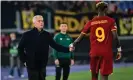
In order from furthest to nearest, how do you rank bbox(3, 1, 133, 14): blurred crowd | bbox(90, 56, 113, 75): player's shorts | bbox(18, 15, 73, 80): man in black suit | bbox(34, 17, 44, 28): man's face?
bbox(3, 1, 133, 14): blurred crowd, bbox(18, 15, 73, 80): man in black suit, bbox(34, 17, 44, 28): man's face, bbox(90, 56, 113, 75): player's shorts

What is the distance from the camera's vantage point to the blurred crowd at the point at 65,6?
27.6 metres

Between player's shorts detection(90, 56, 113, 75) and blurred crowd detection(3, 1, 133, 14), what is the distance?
17.5 meters

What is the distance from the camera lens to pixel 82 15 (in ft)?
91.8

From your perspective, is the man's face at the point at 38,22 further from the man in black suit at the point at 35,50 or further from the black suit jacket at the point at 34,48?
the black suit jacket at the point at 34,48

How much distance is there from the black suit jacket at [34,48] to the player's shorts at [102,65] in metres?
1.08

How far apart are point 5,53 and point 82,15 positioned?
16.5 ft

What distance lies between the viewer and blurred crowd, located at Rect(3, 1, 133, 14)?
90.6ft

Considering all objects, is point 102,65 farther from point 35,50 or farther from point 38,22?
point 38,22

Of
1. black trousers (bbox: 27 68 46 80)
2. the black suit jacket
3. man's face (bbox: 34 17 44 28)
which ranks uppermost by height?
man's face (bbox: 34 17 44 28)

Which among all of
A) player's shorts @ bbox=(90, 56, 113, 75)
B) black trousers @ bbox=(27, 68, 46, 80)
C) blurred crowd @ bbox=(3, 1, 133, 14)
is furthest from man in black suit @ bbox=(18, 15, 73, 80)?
blurred crowd @ bbox=(3, 1, 133, 14)

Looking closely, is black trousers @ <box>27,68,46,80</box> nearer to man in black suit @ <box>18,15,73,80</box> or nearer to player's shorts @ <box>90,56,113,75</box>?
man in black suit @ <box>18,15,73,80</box>

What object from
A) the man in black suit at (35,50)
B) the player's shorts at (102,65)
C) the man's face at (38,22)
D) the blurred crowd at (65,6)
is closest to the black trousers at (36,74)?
the man in black suit at (35,50)

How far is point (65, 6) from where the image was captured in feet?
92.0

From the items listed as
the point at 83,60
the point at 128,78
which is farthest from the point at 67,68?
the point at 83,60
